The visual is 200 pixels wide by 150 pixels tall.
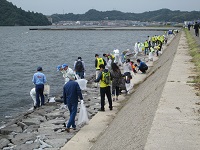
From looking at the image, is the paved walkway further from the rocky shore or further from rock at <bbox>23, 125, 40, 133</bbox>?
rock at <bbox>23, 125, 40, 133</bbox>

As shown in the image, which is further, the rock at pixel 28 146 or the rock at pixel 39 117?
the rock at pixel 39 117

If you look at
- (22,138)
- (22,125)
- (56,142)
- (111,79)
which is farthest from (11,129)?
(111,79)

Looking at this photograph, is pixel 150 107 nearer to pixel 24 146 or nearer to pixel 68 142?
pixel 68 142

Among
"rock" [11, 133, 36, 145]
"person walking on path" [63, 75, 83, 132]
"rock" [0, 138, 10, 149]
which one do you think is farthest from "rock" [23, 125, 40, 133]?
"person walking on path" [63, 75, 83, 132]

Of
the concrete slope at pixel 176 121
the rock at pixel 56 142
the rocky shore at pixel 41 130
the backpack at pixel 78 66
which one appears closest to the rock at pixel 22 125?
the rocky shore at pixel 41 130

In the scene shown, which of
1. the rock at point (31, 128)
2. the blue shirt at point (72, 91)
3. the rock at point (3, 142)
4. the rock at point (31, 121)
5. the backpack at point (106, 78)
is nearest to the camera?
the rock at point (3, 142)

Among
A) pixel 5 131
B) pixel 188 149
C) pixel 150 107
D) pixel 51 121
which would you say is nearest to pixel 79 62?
pixel 51 121

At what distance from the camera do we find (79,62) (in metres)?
16.6

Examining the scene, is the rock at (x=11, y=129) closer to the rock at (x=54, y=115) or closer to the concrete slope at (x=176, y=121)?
the rock at (x=54, y=115)

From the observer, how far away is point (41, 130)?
10070 mm

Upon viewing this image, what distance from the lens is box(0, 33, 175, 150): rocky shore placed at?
8.74m

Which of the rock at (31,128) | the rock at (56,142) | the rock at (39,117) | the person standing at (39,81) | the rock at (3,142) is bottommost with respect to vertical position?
the rock at (39,117)

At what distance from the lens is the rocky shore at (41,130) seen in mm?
8742

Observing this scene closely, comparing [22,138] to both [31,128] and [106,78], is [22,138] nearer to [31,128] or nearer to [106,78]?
[31,128]
